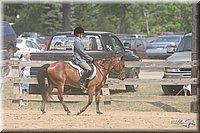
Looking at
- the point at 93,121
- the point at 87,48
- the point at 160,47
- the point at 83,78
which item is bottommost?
the point at 93,121

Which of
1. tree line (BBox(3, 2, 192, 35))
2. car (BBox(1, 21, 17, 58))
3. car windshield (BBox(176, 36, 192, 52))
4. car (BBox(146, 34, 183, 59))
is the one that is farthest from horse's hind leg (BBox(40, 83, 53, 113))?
tree line (BBox(3, 2, 192, 35))

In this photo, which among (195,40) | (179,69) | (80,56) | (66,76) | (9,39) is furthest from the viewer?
(9,39)

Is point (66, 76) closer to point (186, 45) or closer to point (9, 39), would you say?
point (186, 45)

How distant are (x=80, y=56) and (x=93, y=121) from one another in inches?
73.2

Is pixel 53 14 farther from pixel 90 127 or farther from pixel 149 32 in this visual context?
pixel 90 127

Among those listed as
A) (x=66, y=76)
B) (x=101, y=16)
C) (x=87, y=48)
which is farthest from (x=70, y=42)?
(x=101, y=16)

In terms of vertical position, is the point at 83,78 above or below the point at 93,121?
above

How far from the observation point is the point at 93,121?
39.7ft

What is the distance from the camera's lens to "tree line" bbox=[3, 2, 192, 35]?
59.9 meters

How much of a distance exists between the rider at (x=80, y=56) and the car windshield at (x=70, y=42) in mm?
3084

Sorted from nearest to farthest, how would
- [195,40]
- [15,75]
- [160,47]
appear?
[195,40], [15,75], [160,47]

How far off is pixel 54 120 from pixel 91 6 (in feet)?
181

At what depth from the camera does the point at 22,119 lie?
12.3 m

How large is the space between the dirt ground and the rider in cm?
102
